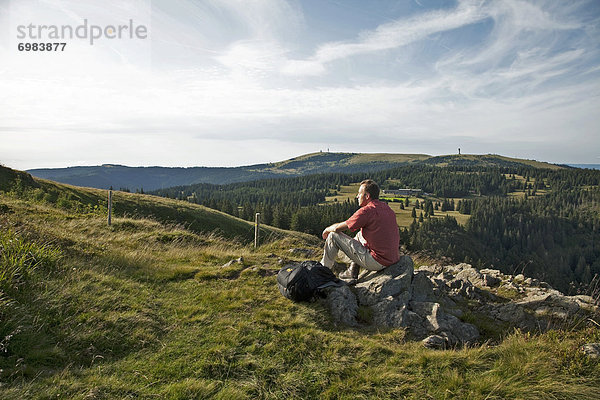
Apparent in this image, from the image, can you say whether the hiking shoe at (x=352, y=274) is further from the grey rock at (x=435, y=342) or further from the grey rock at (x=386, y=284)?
the grey rock at (x=435, y=342)

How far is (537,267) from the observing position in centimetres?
10131

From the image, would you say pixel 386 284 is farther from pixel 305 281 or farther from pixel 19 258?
pixel 19 258

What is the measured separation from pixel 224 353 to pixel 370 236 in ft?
14.2

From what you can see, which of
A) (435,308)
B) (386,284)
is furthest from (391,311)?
(435,308)

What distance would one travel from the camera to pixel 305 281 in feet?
23.2

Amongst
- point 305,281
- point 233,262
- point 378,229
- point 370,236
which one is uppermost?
point 378,229

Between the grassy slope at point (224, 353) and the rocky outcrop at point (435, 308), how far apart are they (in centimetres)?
48

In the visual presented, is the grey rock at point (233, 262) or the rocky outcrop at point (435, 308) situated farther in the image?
the grey rock at point (233, 262)

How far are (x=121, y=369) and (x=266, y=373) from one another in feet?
7.13

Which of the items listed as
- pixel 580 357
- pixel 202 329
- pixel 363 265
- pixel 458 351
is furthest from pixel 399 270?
pixel 202 329

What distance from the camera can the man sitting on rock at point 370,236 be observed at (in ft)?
24.6

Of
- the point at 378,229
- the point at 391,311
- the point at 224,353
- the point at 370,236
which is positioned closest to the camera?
the point at 224,353

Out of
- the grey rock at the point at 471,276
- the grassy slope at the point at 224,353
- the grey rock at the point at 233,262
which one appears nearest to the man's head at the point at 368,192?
the grassy slope at the point at 224,353

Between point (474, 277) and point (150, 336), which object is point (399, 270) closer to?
point (474, 277)
